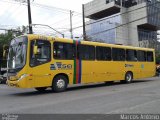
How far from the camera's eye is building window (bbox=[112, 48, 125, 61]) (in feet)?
71.3

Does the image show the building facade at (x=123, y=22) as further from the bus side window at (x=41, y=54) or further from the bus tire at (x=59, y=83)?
the bus side window at (x=41, y=54)

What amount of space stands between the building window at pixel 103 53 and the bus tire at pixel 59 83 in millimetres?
3530

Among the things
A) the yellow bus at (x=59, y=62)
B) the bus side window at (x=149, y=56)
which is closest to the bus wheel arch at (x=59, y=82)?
the yellow bus at (x=59, y=62)

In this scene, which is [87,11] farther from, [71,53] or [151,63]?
[71,53]

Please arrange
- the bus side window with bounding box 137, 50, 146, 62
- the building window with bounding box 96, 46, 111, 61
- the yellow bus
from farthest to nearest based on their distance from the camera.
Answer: the bus side window with bounding box 137, 50, 146, 62 < the building window with bounding box 96, 46, 111, 61 < the yellow bus

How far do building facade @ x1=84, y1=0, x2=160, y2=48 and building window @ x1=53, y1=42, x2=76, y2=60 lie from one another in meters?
75.9

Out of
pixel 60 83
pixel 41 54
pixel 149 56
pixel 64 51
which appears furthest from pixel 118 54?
pixel 41 54

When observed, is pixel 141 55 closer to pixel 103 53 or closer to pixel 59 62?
pixel 103 53

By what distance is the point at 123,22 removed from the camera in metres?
103

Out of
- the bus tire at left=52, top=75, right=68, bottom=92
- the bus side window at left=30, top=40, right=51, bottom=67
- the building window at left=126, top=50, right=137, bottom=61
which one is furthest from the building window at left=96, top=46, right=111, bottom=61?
the bus side window at left=30, top=40, right=51, bottom=67

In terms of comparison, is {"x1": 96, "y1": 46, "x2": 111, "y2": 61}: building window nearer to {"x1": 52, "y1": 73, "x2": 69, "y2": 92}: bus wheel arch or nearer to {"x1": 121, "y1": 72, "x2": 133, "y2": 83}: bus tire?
{"x1": 121, "y1": 72, "x2": 133, "y2": 83}: bus tire

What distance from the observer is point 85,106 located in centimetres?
1102

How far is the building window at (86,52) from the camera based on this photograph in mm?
18500

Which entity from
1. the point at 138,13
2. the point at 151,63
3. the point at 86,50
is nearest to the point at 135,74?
the point at 151,63
